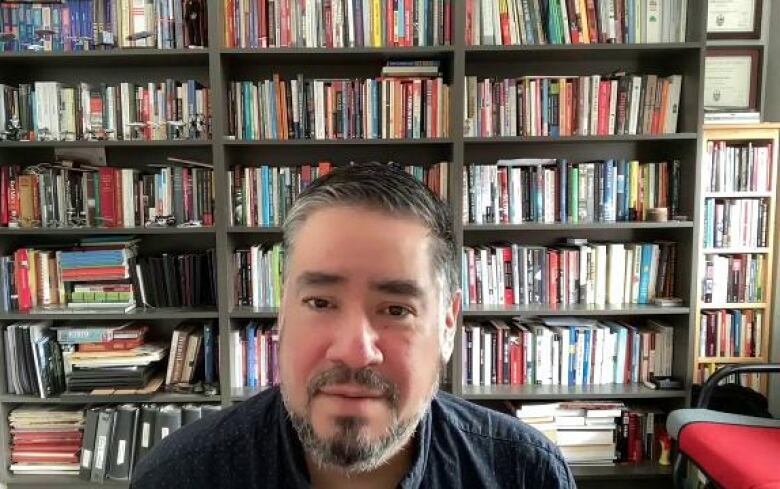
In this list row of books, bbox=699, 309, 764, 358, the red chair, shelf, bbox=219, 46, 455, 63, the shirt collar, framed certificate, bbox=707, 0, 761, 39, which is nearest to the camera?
the shirt collar

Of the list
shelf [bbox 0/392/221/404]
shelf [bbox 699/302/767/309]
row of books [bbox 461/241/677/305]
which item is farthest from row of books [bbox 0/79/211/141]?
shelf [bbox 699/302/767/309]

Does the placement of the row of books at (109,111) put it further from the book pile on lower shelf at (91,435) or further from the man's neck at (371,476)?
the man's neck at (371,476)

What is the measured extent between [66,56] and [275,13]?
896 mm

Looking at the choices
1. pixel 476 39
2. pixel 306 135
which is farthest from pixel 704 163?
pixel 306 135

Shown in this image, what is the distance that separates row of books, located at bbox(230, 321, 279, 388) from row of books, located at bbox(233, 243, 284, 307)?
0.44 feet

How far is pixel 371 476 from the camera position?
95cm

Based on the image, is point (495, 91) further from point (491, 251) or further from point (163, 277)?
point (163, 277)

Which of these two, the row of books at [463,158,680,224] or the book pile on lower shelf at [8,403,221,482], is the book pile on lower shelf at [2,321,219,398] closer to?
the book pile on lower shelf at [8,403,221,482]

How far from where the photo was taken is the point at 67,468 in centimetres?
266

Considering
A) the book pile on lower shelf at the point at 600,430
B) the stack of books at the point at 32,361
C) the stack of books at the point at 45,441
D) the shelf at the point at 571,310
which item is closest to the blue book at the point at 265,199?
the shelf at the point at 571,310

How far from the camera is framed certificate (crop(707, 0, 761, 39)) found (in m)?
2.81

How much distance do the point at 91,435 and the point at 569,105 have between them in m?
2.53

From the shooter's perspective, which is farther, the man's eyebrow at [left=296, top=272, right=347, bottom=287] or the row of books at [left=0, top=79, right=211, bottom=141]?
the row of books at [left=0, top=79, right=211, bottom=141]

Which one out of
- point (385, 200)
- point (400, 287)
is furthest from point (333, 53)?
point (400, 287)
